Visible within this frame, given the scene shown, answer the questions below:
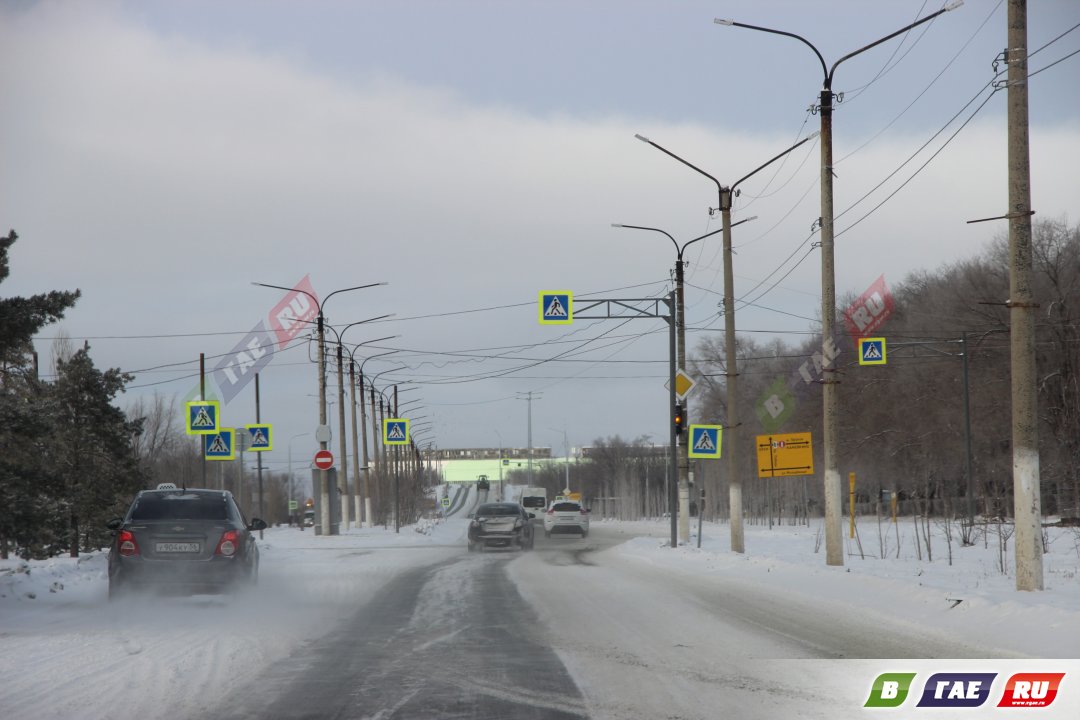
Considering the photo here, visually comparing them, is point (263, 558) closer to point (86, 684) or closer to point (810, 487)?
point (86, 684)

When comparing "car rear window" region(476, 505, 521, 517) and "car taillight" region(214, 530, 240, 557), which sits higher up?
"car taillight" region(214, 530, 240, 557)

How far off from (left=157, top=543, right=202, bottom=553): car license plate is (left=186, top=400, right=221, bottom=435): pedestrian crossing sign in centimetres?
2100

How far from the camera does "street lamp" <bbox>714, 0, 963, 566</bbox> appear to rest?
73.8ft

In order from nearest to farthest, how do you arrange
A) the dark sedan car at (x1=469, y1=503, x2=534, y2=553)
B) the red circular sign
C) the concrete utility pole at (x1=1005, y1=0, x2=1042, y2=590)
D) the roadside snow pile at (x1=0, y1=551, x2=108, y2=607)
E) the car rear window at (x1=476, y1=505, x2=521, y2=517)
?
the concrete utility pole at (x1=1005, y1=0, x2=1042, y2=590), the roadside snow pile at (x1=0, y1=551, x2=108, y2=607), the dark sedan car at (x1=469, y1=503, x2=534, y2=553), the car rear window at (x1=476, y1=505, x2=521, y2=517), the red circular sign

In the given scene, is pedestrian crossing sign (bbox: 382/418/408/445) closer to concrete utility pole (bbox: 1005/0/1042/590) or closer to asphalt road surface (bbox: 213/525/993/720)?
asphalt road surface (bbox: 213/525/993/720)

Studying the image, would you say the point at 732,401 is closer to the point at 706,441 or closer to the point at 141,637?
the point at 706,441

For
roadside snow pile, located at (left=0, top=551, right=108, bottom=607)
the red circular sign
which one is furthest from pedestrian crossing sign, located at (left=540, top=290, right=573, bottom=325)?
roadside snow pile, located at (left=0, top=551, right=108, bottom=607)

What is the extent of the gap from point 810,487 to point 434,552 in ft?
156

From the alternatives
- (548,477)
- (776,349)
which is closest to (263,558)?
(776,349)

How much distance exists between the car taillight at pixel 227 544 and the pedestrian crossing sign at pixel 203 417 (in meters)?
20.7

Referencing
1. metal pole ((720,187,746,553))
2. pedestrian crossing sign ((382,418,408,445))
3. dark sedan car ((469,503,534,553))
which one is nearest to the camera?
metal pole ((720,187,746,553))

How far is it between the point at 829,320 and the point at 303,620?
1229cm

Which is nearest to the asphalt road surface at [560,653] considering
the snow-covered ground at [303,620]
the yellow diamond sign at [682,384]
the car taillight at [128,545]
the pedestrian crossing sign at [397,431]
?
the snow-covered ground at [303,620]

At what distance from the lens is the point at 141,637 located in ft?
42.9
